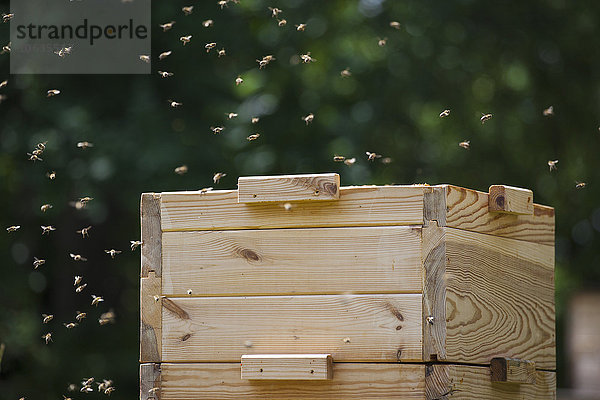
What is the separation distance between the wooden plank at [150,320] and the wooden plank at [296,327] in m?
0.03

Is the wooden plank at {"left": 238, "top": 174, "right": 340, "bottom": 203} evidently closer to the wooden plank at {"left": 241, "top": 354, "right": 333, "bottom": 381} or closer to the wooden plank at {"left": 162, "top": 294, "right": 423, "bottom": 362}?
the wooden plank at {"left": 162, "top": 294, "right": 423, "bottom": 362}

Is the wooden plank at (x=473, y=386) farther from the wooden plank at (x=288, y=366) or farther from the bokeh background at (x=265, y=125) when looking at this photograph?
the bokeh background at (x=265, y=125)

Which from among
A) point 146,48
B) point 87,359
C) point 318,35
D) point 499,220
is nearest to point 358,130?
point 318,35

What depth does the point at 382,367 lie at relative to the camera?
352 centimetres

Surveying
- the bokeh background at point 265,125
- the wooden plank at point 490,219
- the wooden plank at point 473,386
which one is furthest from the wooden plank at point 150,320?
the bokeh background at point 265,125

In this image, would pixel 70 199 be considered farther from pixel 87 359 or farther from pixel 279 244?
pixel 279 244

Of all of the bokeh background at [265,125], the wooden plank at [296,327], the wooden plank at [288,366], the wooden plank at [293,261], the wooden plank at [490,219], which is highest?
the bokeh background at [265,125]

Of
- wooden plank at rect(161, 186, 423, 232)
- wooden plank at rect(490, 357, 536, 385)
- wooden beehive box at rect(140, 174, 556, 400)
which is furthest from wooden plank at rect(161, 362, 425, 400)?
wooden plank at rect(161, 186, 423, 232)

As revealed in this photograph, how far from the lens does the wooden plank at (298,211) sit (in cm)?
359

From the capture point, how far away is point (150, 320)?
381 centimetres

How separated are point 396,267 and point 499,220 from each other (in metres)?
0.64

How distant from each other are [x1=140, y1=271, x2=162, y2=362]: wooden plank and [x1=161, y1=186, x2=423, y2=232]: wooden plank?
24cm

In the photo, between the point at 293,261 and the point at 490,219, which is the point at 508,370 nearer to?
the point at 490,219

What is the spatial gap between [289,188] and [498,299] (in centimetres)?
101
